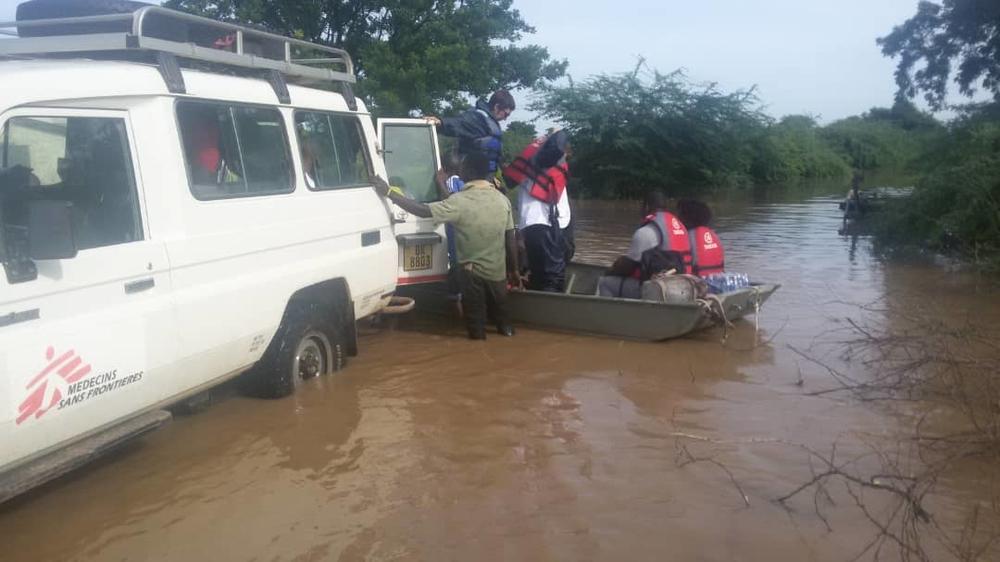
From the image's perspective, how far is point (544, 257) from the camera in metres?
9.19

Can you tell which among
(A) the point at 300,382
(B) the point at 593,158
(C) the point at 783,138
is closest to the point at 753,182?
(C) the point at 783,138

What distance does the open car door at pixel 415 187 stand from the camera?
790 centimetres

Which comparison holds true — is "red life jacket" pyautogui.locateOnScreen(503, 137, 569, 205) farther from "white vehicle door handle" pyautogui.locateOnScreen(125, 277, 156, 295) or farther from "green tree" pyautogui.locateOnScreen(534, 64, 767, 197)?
"green tree" pyautogui.locateOnScreen(534, 64, 767, 197)

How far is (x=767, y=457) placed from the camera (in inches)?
211

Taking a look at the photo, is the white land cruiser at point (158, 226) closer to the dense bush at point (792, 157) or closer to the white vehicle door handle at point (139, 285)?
the white vehicle door handle at point (139, 285)

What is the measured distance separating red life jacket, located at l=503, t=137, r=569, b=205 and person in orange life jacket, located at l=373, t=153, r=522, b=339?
701 mm

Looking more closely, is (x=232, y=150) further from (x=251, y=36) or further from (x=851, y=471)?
(x=851, y=471)

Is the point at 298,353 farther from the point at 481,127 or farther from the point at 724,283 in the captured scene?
the point at 724,283

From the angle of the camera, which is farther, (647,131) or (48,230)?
(647,131)

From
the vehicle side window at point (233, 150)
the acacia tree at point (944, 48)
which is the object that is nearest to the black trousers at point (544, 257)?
the vehicle side window at point (233, 150)

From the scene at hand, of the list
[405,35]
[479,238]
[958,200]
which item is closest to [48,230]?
[479,238]

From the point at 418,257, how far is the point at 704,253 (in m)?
2.89

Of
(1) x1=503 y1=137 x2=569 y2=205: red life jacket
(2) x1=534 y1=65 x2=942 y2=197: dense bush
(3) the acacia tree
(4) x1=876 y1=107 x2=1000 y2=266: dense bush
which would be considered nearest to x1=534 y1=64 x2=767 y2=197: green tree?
(2) x1=534 y1=65 x2=942 y2=197: dense bush

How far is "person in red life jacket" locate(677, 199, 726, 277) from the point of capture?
8.78 m
